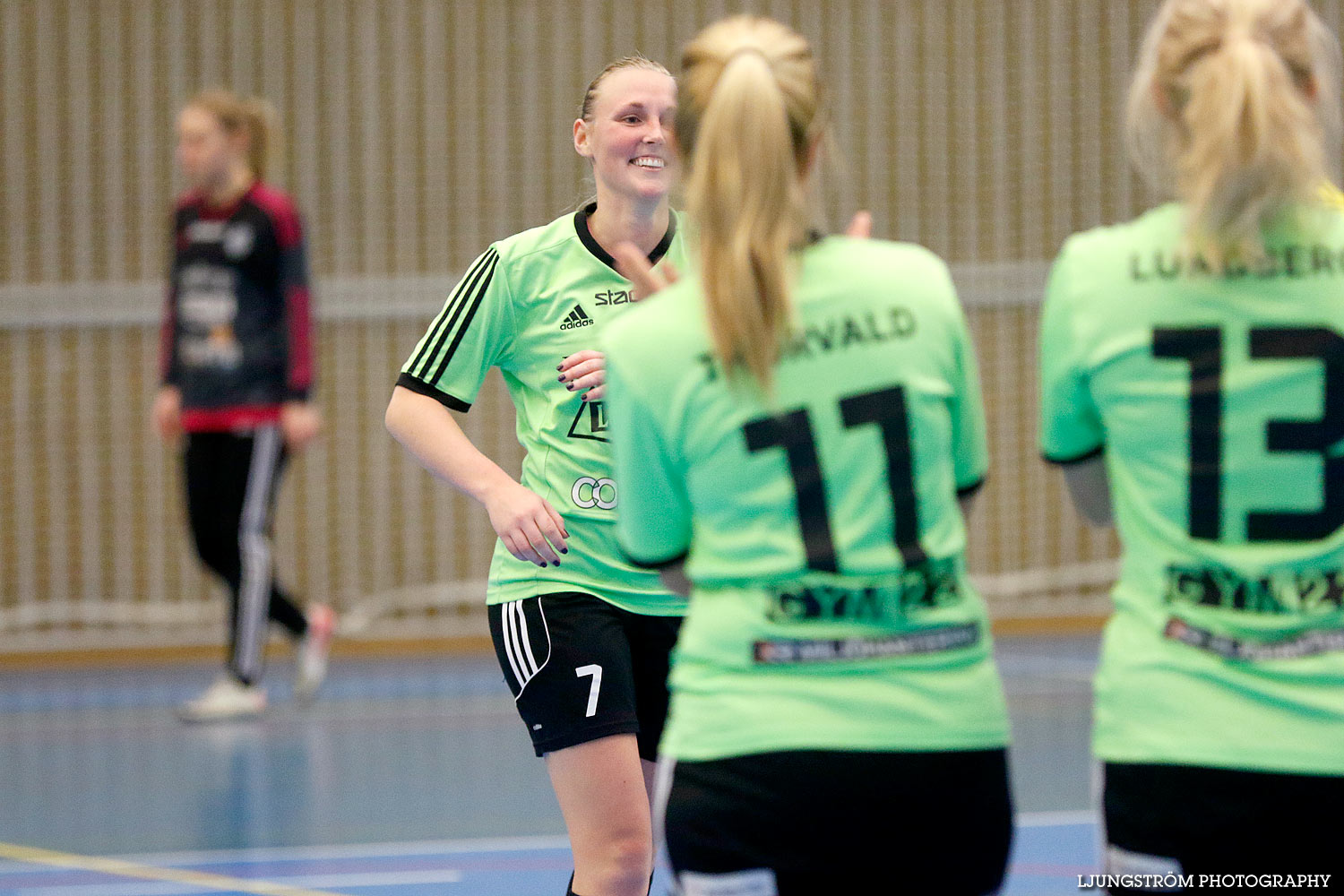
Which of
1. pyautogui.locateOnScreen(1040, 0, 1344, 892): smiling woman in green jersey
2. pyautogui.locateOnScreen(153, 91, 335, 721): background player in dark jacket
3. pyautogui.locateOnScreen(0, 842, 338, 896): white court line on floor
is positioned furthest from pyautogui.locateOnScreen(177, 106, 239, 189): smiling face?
pyautogui.locateOnScreen(1040, 0, 1344, 892): smiling woman in green jersey

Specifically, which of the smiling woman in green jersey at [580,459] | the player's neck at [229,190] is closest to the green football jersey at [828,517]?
the smiling woman in green jersey at [580,459]

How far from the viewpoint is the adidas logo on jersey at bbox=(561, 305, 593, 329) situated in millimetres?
2884

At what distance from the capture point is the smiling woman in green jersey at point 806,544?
1.62 m

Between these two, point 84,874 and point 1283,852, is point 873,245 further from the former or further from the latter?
point 84,874

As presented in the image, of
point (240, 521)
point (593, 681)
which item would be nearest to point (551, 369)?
point (593, 681)

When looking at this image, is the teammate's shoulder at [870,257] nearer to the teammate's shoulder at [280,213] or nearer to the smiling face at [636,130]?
the smiling face at [636,130]

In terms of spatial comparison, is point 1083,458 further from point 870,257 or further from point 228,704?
point 228,704

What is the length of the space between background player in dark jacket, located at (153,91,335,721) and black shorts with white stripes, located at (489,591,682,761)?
376cm

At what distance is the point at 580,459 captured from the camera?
2.86 m

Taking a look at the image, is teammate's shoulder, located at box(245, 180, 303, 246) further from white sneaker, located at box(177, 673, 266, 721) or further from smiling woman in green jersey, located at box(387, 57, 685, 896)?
smiling woman in green jersey, located at box(387, 57, 685, 896)

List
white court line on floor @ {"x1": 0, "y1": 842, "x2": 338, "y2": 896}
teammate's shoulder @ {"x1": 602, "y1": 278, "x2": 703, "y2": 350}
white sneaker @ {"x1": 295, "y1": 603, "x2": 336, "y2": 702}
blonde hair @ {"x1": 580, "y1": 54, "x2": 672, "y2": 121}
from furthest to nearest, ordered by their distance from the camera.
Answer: white sneaker @ {"x1": 295, "y1": 603, "x2": 336, "y2": 702}
white court line on floor @ {"x1": 0, "y1": 842, "x2": 338, "y2": 896}
blonde hair @ {"x1": 580, "y1": 54, "x2": 672, "y2": 121}
teammate's shoulder @ {"x1": 602, "y1": 278, "x2": 703, "y2": 350}

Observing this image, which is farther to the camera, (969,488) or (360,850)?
(360,850)

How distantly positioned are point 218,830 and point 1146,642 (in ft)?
11.7

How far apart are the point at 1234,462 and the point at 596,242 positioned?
153 centimetres
